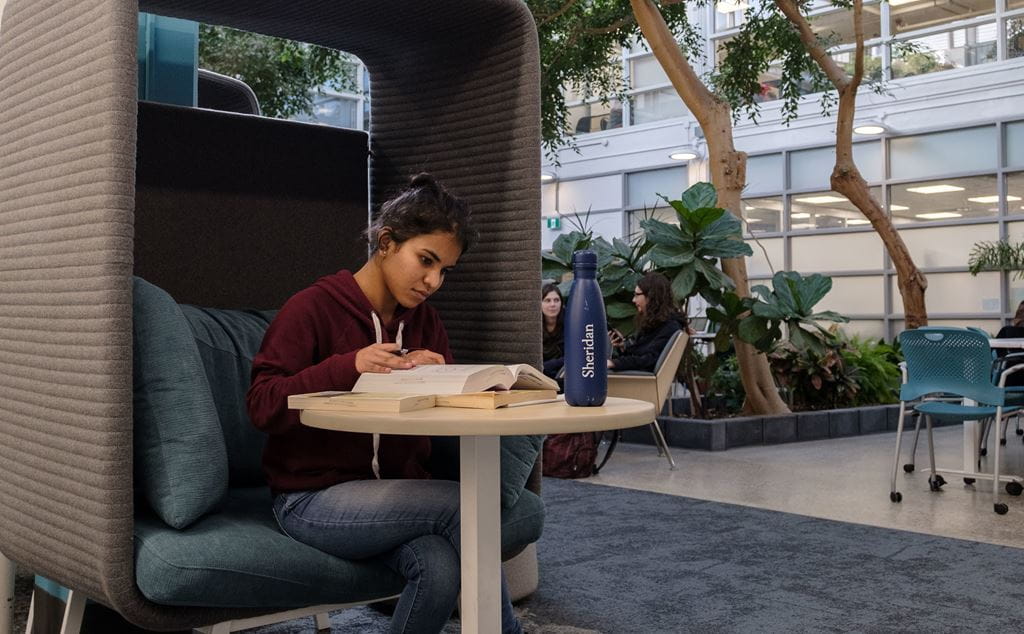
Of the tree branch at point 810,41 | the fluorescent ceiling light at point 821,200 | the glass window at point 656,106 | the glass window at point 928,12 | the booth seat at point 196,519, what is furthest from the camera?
the glass window at point 656,106

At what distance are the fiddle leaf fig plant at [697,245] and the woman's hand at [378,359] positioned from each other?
516cm

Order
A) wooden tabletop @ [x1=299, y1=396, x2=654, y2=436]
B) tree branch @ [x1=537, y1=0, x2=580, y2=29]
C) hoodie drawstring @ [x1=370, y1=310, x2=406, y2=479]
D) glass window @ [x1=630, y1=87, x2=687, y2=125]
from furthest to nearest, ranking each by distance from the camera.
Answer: glass window @ [x1=630, y1=87, x2=687, y2=125], tree branch @ [x1=537, y1=0, x2=580, y2=29], hoodie drawstring @ [x1=370, y1=310, x2=406, y2=479], wooden tabletop @ [x1=299, y1=396, x2=654, y2=436]

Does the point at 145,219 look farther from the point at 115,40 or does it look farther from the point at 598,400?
the point at 598,400

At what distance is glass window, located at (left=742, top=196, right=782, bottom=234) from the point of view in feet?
42.5

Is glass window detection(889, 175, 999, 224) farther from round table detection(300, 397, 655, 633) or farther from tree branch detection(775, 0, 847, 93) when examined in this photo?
round table detection(300, 397, 655, 633)

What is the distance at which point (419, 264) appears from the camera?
2076 millimetres

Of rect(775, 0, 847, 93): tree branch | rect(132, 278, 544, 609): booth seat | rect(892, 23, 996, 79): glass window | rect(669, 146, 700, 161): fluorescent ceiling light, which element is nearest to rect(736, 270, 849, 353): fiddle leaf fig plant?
rect(775, 0, 847, 93): tree branch

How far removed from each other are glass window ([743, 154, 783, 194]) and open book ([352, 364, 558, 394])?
37.6 ft

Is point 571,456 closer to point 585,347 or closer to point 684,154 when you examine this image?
point 585,347

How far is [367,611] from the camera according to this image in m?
2.99

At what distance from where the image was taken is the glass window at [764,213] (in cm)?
1295

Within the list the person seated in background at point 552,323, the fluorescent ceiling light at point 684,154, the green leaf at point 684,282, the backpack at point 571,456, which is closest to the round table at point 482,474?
the backpack at point 571,456

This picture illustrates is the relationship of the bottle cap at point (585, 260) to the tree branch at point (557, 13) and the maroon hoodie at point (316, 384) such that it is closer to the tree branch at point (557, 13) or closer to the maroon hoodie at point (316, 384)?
the maroon hoodie at point (316, 384)

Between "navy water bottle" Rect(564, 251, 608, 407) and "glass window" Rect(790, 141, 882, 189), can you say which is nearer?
"navy water bottle" Rect(564, 251, 608, 407)
